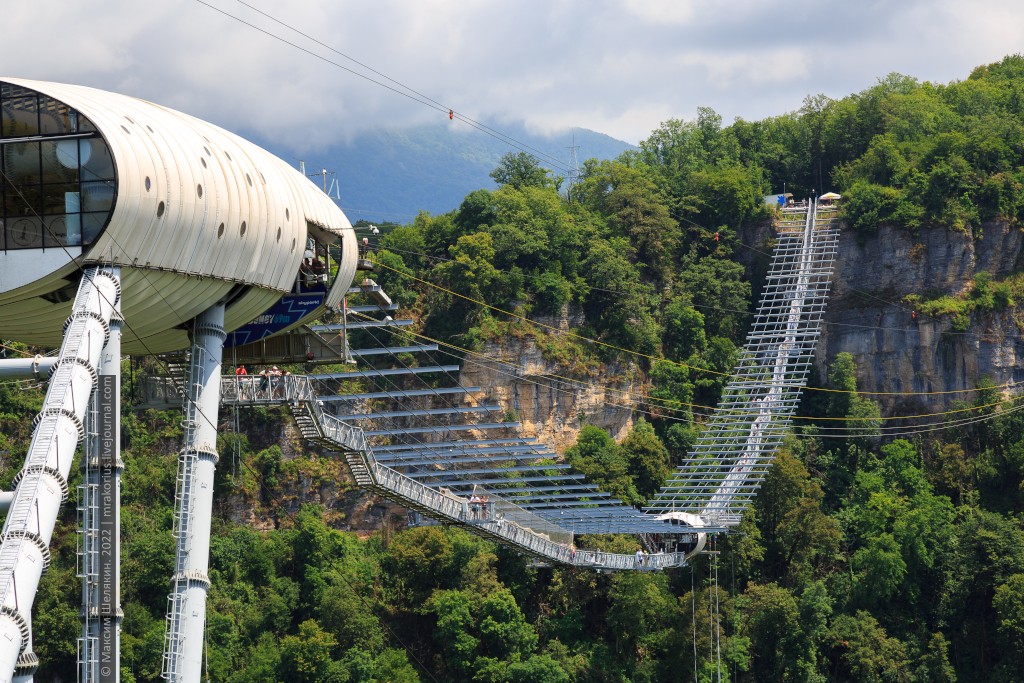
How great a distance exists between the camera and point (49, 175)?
34.2 meters

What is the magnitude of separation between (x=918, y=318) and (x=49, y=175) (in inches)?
2164

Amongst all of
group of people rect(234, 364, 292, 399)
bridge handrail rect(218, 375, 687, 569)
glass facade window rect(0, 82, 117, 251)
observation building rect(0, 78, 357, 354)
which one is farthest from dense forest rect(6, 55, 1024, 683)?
glass facade window rect(0, 82, 117, 251)

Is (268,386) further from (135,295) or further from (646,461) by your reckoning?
(646,461)

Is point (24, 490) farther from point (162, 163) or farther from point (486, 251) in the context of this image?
point (486, 251)

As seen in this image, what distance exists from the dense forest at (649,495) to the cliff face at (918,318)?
79cm

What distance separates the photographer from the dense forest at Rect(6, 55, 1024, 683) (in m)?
66.4

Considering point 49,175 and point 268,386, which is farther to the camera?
point 268,386

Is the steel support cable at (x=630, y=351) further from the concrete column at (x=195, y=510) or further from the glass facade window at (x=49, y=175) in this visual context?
the glass facade window at (x=49, y=175)

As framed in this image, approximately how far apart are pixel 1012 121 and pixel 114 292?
63780 mm

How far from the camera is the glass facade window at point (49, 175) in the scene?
33.6m

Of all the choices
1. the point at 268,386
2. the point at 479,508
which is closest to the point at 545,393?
the point at 479,508

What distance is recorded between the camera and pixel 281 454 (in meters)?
75.0

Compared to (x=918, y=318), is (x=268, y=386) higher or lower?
lower

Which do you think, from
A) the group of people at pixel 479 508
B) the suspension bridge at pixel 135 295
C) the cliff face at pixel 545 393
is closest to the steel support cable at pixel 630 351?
the cliff face at pixel 545 393
